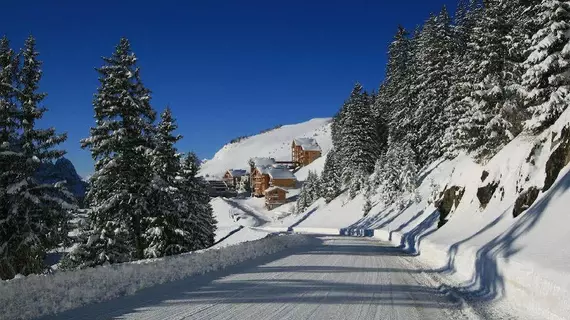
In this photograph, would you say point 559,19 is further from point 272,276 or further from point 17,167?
point 17,167

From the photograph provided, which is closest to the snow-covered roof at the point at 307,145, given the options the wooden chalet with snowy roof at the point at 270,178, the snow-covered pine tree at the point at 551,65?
the wooden chalet with snowy roof at the point at 270,178

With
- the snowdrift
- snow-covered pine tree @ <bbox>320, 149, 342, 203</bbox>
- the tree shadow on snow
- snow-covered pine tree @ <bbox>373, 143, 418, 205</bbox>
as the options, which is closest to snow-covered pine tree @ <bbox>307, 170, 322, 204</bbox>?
snow-covered pine tree @ <bbox>320, 149, 342, 203</bbox>

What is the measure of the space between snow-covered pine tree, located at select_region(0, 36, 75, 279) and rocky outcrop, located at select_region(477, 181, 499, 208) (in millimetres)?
18533

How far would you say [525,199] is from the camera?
1544cm

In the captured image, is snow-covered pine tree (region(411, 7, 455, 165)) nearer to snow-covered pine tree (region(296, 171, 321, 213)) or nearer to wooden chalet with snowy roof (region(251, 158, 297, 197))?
snow-covered pine tree (region(296, 171, 321, 213))

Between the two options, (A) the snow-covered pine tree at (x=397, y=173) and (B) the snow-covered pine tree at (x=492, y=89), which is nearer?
(B) the snow-covered pine tree at (x=492, y=89)

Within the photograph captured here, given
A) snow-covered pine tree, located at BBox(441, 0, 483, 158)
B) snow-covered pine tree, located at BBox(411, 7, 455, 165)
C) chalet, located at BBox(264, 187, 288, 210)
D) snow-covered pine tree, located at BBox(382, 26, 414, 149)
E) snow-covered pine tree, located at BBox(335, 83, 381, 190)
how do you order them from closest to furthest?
snow-covered pine tree, located at BBox(441, 0, 483, 158)
snow-covered pine tree, located at BBox(411, 7, 455, 165)
snow-covered pine tree, located at BBox(382, 26, 414, 149)
snow-covered pine tree, located at BBox(335, 83, 381, 190)
chalet, located at BBox(264, 187, 288, 210)

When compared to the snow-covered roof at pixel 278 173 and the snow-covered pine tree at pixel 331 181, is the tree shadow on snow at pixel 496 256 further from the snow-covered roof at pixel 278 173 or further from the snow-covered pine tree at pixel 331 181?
the snow-covered roof at pixel 278 173

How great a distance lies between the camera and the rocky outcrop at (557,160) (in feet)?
50.0

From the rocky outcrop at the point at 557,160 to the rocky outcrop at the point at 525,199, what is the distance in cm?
31

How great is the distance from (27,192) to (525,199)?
18650 mm

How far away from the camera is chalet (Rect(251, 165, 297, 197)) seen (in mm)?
108444

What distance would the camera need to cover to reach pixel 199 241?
30828 millimetres

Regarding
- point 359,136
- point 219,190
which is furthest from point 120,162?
point 219,190
